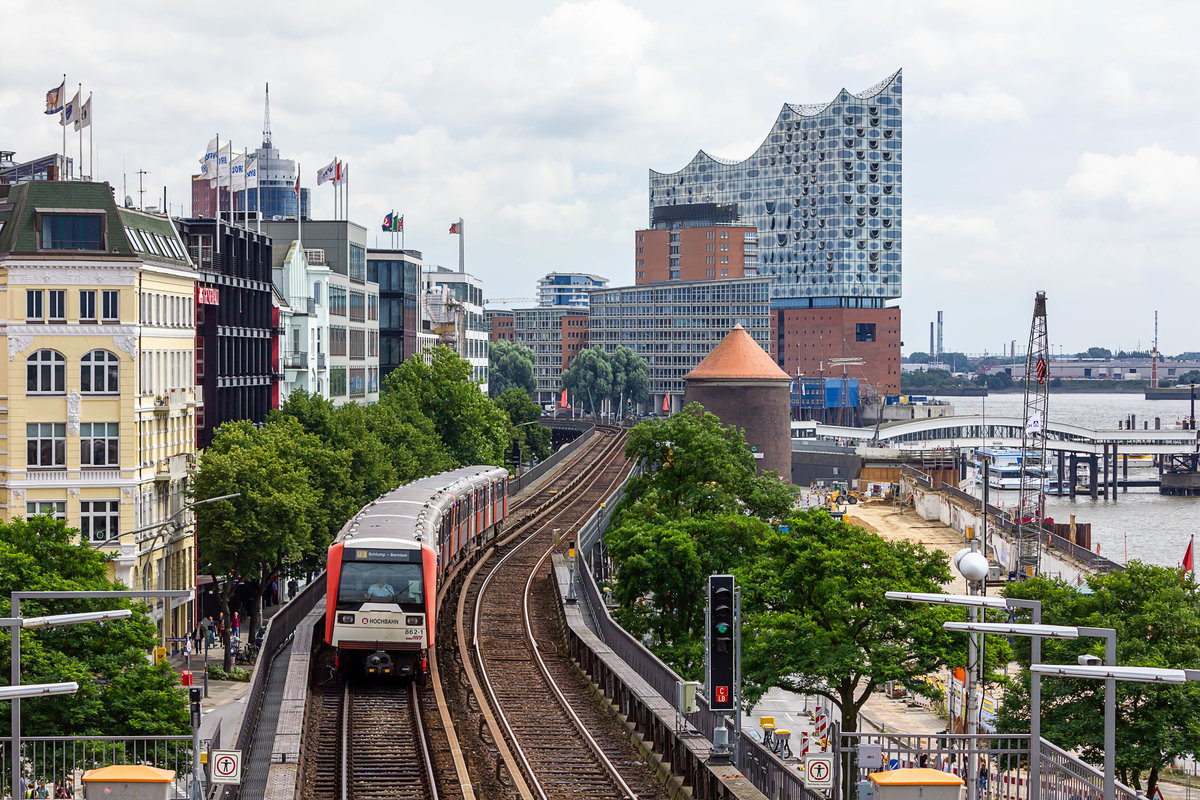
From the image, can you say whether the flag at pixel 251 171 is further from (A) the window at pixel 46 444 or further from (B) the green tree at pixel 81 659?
(B) the green tree at pixel 81 659

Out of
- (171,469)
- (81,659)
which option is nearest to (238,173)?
(171,469)

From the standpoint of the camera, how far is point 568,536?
261ft

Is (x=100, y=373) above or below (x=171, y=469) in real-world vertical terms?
above

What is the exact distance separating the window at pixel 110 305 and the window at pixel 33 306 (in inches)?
93.7

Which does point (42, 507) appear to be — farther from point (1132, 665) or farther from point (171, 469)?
point (1132, 665)

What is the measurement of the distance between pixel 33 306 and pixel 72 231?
341cm

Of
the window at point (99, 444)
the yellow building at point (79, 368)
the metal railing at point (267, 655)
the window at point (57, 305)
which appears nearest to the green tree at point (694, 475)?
the yellow building at point (79, 368)

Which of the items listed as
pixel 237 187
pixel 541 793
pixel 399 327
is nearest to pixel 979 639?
pixel 541 793

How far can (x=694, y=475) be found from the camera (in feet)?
241

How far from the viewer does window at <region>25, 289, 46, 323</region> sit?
202ft

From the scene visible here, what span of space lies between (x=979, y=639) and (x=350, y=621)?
15.5m

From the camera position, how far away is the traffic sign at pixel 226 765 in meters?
23.4

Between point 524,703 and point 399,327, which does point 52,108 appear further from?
point 399,327

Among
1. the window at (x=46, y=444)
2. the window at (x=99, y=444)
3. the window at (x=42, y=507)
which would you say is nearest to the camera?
the window at (x=42, y=507)
